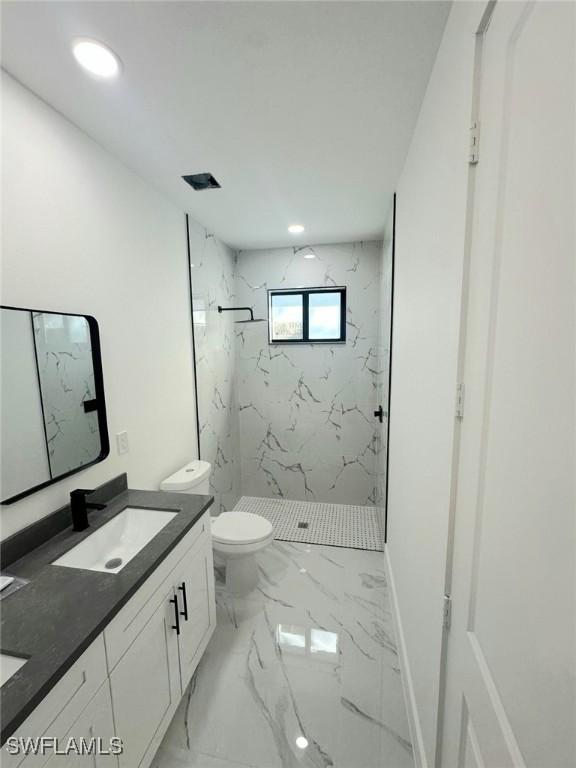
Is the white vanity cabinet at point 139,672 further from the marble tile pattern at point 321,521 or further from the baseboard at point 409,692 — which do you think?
the marble tile pattern at point 321,521

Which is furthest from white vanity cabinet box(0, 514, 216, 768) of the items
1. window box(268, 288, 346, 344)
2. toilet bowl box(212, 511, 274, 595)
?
window box(268, 288, 346, 344)

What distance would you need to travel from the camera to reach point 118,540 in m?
1.55

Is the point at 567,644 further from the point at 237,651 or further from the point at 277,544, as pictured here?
the point at 277,544

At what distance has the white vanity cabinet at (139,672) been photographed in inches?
33.5

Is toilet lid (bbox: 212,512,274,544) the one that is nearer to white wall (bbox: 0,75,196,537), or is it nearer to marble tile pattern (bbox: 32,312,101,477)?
white wall (bbox: 0,75,196,537)

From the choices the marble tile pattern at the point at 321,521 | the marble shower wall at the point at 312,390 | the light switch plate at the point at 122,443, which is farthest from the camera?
the marble shower wall at the point at 312,390

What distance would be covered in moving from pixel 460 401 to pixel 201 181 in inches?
72.8

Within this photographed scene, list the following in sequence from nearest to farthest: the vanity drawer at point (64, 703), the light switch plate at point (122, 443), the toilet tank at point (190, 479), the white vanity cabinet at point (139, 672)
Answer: the vanity drawer at point (64, 703) < the white vanity cabinet at point (139, 672) < the light switch plate at point (122, 443) < the toilet tank at point (190, 479)

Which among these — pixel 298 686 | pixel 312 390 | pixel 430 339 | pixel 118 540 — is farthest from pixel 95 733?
pixel 312 390

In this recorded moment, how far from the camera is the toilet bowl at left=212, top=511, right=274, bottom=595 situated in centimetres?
209

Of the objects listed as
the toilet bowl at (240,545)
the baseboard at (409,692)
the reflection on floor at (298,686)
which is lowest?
the reflection on floor at (298,686)

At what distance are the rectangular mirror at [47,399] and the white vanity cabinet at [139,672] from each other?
613 mm

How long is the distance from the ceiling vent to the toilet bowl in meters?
2.15

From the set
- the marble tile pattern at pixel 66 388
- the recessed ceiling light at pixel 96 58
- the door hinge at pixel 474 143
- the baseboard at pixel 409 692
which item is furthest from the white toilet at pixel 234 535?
the door hinge at pixel 474 143
